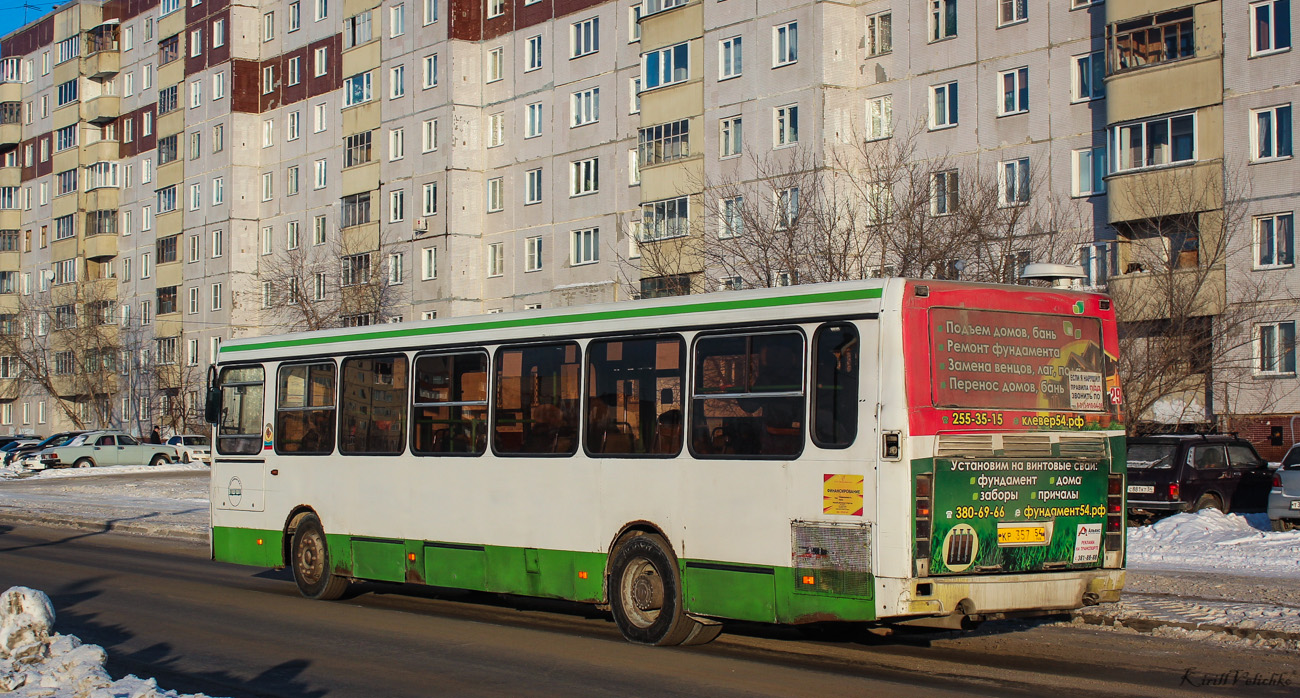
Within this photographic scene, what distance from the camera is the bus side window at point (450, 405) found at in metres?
13.4

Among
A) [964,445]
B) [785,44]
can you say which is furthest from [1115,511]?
[785,44]

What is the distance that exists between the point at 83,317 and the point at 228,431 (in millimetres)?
70718

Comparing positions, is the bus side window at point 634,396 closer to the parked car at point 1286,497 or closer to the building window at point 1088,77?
the parked car at point 1286,497

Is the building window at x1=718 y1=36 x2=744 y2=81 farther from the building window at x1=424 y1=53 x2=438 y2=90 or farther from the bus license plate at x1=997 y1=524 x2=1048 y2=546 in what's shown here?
the bus license plate at x1=997 y1=524 x2=1048 y2=546

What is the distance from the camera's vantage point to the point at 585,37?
5406 cm

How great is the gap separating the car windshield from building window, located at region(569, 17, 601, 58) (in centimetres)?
3263

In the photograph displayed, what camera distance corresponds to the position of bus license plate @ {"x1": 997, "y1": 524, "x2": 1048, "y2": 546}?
33.6 ft

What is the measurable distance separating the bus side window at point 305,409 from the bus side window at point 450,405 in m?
1.61

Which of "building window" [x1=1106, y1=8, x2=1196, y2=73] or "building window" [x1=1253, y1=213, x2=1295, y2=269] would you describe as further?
"building window" [x1=1106, y1=8, x2=1196, y2=73]

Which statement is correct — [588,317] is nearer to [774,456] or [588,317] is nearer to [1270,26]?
[774,456]

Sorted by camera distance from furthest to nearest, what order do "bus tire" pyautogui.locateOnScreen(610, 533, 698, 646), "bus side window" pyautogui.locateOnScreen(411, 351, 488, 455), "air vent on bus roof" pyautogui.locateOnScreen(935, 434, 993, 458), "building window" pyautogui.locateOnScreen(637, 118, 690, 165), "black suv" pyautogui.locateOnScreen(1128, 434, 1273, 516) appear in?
"building window" pyautogui.locateOnScreen(637, 118, 690, 165), "black suv" pyautogui.locateOnScreen(1128, 434, 1273, 516), "bus side window" pyautogui.locateOnScreen(411, 351, 488, 455), "bus tire" pyautogui.locateOnScreen(610, 533, 698, 646), "air vent on bus roof" pyautogui.locateOnScreen(935, 434, 993, 458)

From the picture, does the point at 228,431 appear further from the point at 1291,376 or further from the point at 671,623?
the point at 1291,376

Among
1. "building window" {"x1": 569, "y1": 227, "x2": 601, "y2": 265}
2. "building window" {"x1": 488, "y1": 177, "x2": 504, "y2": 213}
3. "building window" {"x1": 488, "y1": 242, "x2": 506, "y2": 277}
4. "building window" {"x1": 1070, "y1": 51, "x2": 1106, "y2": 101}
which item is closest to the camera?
"building window" {"x1": 1070, "y1": 51, "x2": 1106, "y2": 101}

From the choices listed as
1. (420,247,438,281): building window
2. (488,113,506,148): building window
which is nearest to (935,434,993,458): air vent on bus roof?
(488,113,506,148): building window
